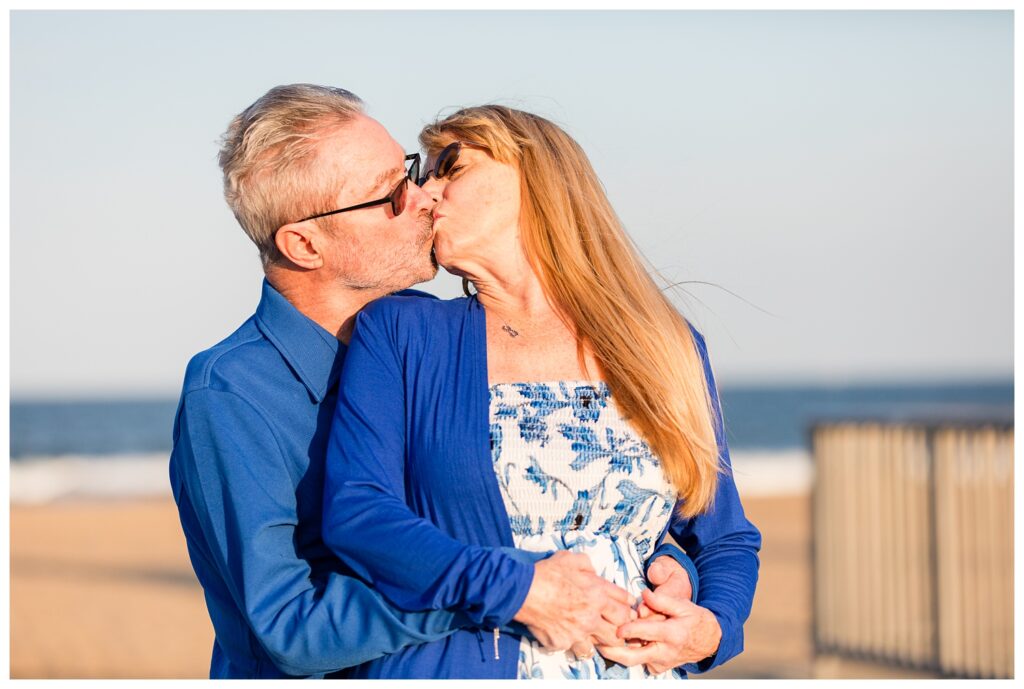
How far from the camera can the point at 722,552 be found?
2736 mm

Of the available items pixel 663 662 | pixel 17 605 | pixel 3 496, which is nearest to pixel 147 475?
pixel 17 605

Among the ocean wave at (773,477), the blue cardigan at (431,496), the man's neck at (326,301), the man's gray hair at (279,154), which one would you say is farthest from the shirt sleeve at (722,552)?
the ocean wave at (773,477)

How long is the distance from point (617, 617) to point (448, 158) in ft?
3.66

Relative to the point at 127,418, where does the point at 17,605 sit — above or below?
above

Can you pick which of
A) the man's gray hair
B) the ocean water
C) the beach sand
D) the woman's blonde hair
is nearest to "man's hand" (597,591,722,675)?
the woman's blonde hair

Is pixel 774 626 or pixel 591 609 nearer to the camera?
pixel 591 609

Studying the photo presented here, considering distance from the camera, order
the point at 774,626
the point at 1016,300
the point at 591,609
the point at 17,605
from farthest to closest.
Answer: the point at 17,605 < the point at 774,626 < the point at 1016,300 < the point at 591,609

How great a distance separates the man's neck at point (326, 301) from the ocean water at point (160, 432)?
320 cm

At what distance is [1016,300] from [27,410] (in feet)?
181

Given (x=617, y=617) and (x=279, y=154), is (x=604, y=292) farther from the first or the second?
(x=279, y=154)

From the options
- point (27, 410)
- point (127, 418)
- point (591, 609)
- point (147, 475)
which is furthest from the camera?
point (27, 410)

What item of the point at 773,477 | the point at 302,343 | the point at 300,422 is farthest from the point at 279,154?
the point at 773,477

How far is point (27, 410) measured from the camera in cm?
5297
